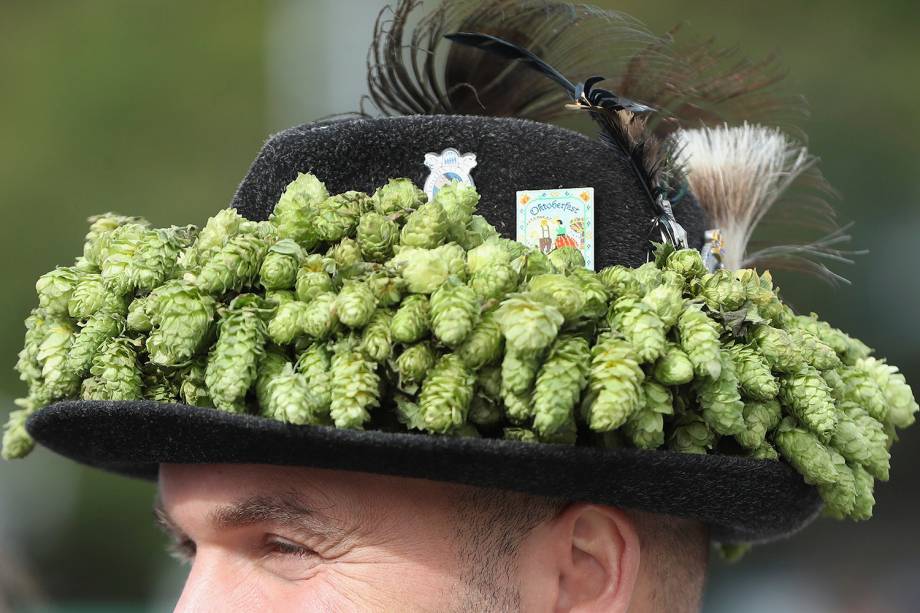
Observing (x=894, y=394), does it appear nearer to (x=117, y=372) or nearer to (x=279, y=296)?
(x=279, y=296)

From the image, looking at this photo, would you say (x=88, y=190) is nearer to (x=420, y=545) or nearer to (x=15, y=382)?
(x=15, y=382)

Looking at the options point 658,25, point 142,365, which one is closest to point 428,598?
point 142,365

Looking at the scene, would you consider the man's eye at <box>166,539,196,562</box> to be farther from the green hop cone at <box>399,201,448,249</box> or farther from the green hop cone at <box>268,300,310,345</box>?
the green hop cone at <box>399,201,448,249</box>

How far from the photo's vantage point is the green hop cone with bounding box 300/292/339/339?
1651 millimetres

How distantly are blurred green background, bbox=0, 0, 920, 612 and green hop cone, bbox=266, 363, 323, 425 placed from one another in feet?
18.0

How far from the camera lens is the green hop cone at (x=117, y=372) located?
1.77 m

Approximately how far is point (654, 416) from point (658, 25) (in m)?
6.27

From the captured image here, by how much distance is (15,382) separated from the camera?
8.92 m

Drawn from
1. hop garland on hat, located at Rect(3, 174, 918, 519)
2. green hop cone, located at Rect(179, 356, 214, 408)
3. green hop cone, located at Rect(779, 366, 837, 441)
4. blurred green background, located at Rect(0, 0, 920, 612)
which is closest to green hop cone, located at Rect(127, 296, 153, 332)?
hop garland on hat, located at Rect(3, 174, 918, 519)

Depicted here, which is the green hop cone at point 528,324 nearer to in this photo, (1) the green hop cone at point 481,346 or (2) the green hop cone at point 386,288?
(1) the green hop cone at point 481,346

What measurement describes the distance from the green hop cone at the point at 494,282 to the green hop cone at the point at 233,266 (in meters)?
0.37

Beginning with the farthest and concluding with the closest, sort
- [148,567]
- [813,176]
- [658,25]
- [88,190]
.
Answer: [148,567], [88,190], [658,25], [813,176]

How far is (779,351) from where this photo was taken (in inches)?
71.2

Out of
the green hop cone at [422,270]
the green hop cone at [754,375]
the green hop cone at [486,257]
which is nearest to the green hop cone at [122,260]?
the green hop cone at [422,270]
